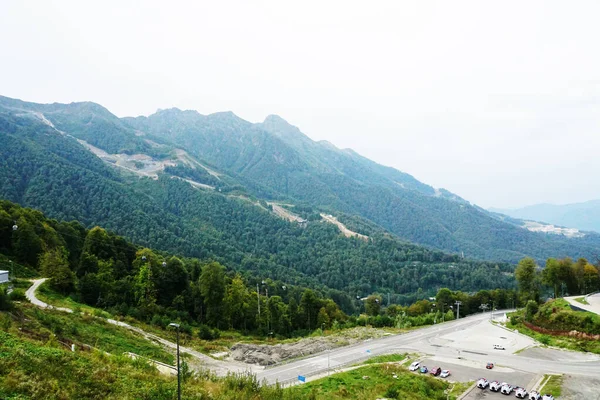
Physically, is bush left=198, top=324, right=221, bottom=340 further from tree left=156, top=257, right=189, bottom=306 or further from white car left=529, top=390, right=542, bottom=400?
white car left=529, top=390, right=542, bottom=400

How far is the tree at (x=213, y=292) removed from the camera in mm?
64562

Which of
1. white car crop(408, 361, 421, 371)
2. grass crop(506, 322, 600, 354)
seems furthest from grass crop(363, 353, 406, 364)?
grass crop(506, 322, 600, 354)

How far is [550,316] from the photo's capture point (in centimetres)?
6369

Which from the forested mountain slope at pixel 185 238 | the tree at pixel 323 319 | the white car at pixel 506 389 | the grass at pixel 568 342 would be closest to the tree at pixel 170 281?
the tree at pixel 323 319

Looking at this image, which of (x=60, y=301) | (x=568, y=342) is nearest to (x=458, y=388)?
(x=568, y=342)

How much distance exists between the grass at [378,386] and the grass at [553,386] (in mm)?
8229

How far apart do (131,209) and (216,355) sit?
137 metres

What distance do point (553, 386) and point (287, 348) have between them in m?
32.3

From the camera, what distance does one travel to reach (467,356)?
53906 mm

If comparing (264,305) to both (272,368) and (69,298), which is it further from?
(69,298)

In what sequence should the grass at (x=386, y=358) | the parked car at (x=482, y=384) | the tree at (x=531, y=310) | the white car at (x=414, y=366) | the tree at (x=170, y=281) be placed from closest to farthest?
the parked car at (x=482, y=384)
the white car at (x=414, y=366)
the grass at (x=386, y=358)
the tree at (x=170, y=281)
the tree at (x=531, y=310)

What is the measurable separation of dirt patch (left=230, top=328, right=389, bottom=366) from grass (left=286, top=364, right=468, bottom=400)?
10.9 meters

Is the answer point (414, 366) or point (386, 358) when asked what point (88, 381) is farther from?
point (386, 358)

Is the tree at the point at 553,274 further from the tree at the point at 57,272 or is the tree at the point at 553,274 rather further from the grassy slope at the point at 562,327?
the tree at the point at 57,272
